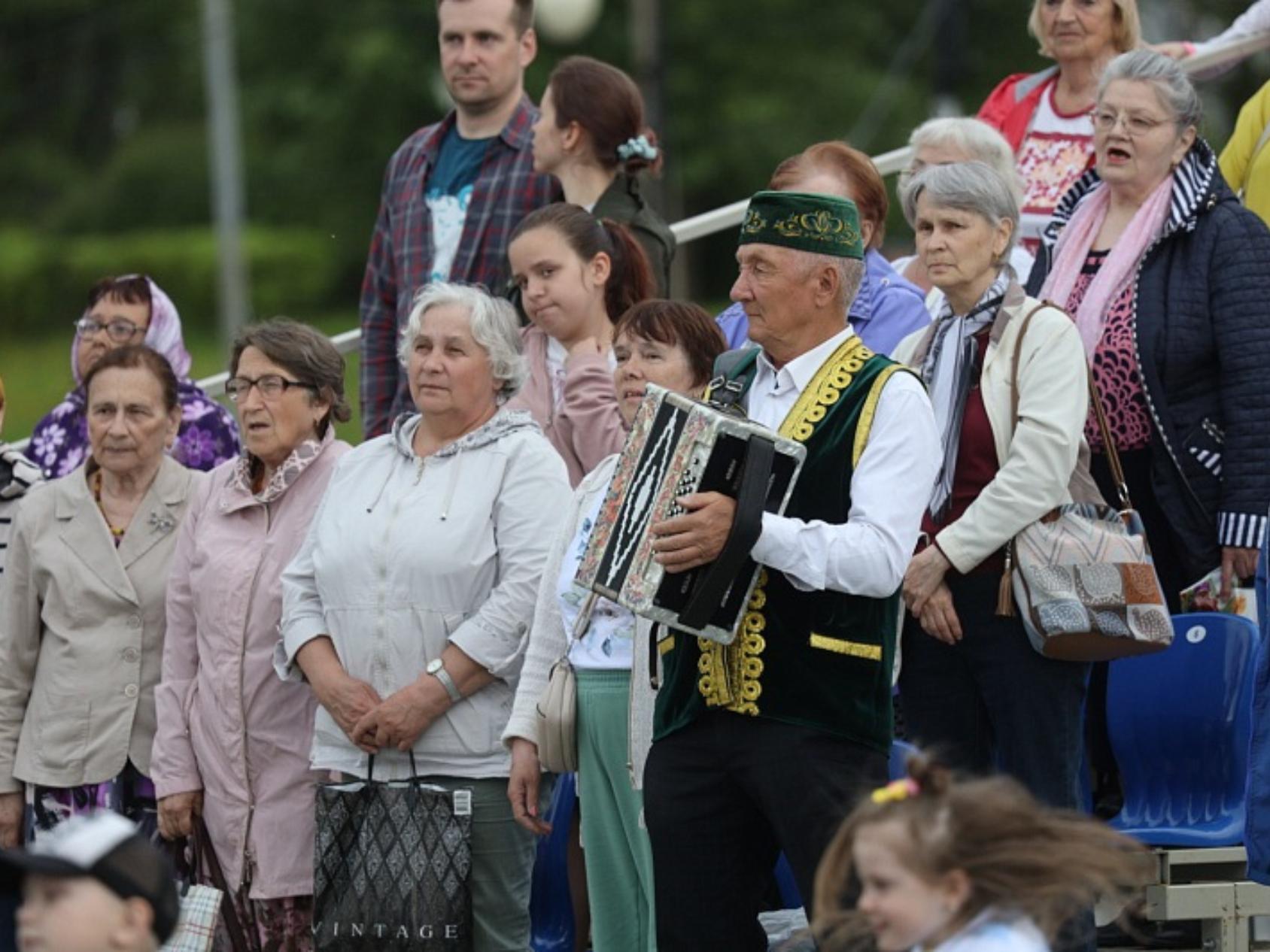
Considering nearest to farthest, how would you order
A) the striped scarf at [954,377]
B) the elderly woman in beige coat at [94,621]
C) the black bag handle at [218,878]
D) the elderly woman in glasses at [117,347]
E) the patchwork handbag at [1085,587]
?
the patchwork handbag at [1085,587] < the striped scarf at [954,377] < the black bag handle at [218,878] < the elderly woman in beige coat at [94,621] < the elderly woman in glasses at [117,347]

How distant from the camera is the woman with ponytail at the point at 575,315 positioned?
7.13m

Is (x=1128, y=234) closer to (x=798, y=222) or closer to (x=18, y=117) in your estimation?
(x=798, y=222)

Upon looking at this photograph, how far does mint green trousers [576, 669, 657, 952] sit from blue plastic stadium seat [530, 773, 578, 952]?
29.5 inches

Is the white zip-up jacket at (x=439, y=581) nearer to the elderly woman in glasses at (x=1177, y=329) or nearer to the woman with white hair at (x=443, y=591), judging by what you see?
the woman with white hair at (x=443, y=591)

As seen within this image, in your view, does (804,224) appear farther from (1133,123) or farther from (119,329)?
(119,329)

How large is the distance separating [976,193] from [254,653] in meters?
2.34

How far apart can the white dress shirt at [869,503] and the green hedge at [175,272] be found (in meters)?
29.9

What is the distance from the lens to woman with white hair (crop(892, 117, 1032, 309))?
7.48m

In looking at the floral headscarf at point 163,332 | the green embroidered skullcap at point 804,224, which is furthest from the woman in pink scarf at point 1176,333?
the floral headscarf at point 163,332

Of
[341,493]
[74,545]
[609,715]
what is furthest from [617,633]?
[74,545]

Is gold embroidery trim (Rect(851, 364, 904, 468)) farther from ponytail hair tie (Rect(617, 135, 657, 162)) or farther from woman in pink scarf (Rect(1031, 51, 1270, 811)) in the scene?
ponytail hair tie (Rect(617, 135, 657, 162))

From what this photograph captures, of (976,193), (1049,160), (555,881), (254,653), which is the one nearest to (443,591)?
(254,653)

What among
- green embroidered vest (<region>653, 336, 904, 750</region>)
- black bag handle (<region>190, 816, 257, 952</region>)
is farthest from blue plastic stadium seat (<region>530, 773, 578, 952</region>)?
green embroidered vest (<region>653, 336, 904, 750</region>)

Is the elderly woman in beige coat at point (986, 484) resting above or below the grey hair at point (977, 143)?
below
